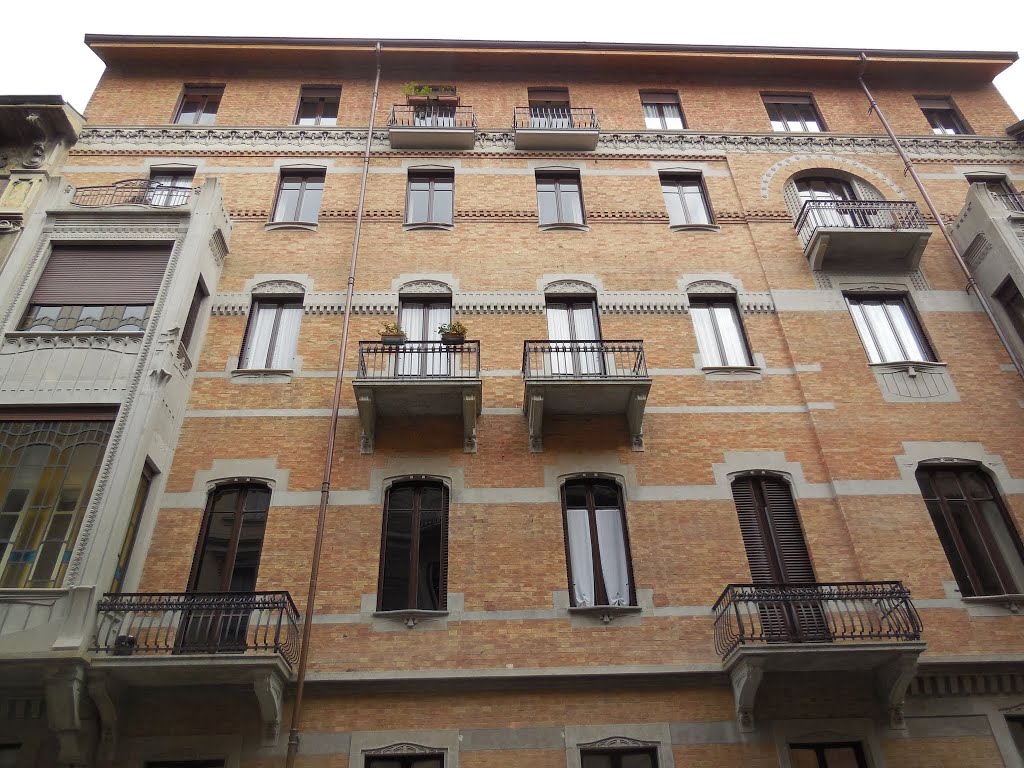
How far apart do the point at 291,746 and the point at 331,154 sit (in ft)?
43.9

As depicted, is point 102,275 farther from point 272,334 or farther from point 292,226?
point 292,226

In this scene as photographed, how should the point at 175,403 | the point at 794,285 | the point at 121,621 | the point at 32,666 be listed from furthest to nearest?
the point at 794,285 < the point at 175,403 < the point at 121,621 < the point at 32,666

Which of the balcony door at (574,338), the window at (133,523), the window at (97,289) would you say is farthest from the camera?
the balcony door at (574,338)

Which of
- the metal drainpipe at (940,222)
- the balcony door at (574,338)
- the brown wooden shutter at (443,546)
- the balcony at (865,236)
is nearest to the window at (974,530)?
the metal drainpipe at (940,222)

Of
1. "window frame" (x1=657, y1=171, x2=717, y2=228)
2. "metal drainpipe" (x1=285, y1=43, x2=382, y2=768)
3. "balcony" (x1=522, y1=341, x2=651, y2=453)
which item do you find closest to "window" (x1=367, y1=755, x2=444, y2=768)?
"metal drainpipe" (x1=285, y1=43, x2=382, y2=768)

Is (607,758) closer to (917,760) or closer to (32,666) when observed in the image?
(917,760)

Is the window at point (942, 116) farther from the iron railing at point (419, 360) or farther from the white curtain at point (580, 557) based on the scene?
the white curtain at point (580, 557)

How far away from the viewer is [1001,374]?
1435cm

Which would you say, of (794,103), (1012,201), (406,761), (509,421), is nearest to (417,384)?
(509,421)

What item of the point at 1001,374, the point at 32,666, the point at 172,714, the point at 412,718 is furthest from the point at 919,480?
the point at 32,666

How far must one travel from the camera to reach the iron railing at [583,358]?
44.0 feet

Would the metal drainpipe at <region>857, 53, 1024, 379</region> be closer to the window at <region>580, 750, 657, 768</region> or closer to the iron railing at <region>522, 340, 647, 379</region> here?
the iron railing at <region>522, 340, 647, 379</region>

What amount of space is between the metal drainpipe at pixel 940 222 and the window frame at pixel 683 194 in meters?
4.91

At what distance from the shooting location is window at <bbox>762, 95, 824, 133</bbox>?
63.7ft
